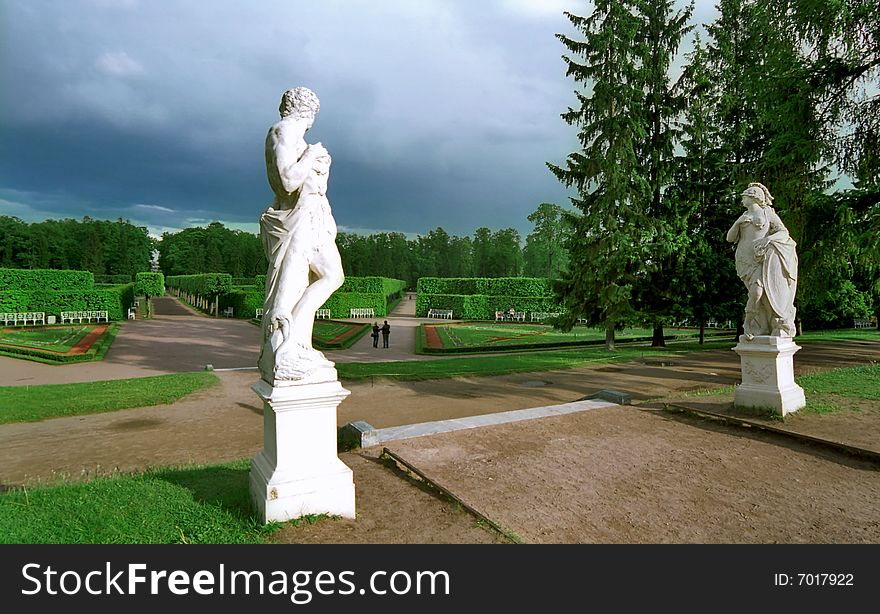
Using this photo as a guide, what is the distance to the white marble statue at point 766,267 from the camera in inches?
269

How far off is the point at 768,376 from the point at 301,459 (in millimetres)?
6646

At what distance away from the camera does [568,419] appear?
22.2 ft

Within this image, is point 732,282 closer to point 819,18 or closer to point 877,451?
point 819,18

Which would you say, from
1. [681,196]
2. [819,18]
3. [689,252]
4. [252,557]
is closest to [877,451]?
[252,557]

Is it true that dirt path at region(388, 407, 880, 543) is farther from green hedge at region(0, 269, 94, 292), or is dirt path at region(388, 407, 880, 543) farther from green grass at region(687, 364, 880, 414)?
green hedge at region(0, 269, 94, 292)

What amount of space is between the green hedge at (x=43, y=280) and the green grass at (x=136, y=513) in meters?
31.3

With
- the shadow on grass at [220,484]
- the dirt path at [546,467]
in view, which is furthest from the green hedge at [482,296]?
the shadow on grass at [220,484]

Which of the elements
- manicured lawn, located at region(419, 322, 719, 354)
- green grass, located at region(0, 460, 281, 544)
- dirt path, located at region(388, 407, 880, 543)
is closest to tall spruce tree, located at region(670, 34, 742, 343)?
manicured lawn, located at region(419, 322, 719, 354)

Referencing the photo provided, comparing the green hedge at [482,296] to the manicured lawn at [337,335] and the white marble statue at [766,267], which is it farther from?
the white marble statue at [766,267]

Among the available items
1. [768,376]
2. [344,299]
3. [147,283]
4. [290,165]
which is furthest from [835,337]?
[147,283]

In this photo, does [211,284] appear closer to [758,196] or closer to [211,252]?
[211,252]

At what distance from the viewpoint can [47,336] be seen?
70.9ft

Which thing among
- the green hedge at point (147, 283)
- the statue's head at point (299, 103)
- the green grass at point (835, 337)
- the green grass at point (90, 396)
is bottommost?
the green grass at point (90, 396)

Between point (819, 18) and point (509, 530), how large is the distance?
14883mm
